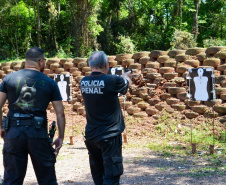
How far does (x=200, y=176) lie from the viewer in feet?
16.2

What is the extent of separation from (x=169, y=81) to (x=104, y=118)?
570cm

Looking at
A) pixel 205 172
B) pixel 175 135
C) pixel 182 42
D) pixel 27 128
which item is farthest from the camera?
pixel 182 42

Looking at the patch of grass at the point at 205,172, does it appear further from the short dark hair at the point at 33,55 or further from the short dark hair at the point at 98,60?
the short dark hair at the point at 33,55

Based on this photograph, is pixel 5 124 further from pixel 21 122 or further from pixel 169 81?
pixel 169 81

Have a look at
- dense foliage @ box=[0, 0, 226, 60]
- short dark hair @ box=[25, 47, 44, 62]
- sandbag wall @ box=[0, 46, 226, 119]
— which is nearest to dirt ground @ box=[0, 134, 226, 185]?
sandbag wall @ box=[0, 46, 226, 119]

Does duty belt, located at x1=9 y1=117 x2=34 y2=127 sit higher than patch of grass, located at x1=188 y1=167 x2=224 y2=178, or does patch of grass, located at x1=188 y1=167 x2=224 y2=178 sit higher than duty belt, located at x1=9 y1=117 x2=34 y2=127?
duty belt, located at x1=9 y1=117 x2=34 y2=127

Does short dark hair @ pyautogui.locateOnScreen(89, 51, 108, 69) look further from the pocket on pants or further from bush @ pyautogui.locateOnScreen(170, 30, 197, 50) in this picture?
bush @ pyautogui.locateOnScreen(170, 30, 197, 50)

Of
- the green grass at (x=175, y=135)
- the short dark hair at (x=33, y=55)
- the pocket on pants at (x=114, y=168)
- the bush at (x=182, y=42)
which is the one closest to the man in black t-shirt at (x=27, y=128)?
the short dark hair at (x=33, y=55)

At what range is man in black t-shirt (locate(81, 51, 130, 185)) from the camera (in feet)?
11.2

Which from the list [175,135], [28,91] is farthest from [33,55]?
[175,135]

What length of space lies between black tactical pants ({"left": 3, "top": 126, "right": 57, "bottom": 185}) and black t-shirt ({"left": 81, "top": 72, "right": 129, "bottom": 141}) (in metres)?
0.52

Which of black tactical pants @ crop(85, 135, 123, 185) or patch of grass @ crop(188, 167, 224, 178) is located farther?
patch of grass @ crop(188, 167, 224, 178)

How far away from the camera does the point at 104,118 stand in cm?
346

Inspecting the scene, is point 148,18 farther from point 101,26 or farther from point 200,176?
point 200,176
